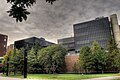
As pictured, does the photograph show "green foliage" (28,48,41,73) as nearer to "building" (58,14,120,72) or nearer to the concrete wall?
the concrete wall

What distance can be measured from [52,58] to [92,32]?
4111 cm

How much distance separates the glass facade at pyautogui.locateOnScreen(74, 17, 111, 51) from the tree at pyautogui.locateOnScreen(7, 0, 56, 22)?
84.6 m

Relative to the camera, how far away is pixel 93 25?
300 feet

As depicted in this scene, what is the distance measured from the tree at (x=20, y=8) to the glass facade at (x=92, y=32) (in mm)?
84554

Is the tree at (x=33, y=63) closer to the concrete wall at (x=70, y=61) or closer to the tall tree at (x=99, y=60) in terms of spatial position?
the concrete wall at (x=70, y=61)

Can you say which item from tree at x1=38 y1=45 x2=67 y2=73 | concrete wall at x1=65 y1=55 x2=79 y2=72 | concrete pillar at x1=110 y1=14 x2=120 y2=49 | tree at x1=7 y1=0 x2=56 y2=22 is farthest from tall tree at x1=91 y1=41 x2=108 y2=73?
tree at x1=7 y1=0 x2=56 y2=22

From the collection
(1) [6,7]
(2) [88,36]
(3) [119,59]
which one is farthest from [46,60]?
(1) [6,7]

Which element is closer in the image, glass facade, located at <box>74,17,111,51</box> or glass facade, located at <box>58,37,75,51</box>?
glass facade, located at <box>74,17,111,51</box>

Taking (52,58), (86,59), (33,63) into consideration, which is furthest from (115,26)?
(33,63)

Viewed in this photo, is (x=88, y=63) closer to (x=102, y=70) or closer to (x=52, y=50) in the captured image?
(x=102, y=70)

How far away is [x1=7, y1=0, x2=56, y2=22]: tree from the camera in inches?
165

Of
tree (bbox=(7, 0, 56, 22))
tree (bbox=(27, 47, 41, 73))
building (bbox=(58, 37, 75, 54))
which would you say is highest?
building (bbox=(58, 37, 75, 54))

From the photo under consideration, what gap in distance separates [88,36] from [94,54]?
4162cm

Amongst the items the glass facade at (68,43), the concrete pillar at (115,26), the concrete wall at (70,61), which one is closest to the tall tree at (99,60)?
the concrete wall at (70,61)
